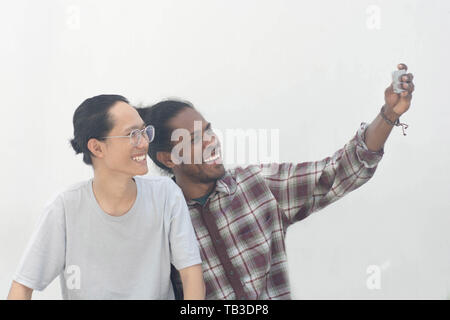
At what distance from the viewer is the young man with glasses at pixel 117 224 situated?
208 centimetres

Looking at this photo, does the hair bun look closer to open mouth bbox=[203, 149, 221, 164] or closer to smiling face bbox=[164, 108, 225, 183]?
smiling face bbox=[164, 108, 225, 183]

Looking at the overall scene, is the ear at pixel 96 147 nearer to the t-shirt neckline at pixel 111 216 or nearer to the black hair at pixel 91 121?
the black hair at pixel 91 121

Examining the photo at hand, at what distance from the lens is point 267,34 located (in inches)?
93.0

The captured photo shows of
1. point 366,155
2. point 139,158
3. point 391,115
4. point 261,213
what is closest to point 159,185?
point 139,158

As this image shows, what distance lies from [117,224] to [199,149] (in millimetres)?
499

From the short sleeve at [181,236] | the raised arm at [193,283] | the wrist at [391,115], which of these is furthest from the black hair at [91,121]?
the wrist at [391,115]

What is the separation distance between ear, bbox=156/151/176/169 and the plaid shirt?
20 centimetres

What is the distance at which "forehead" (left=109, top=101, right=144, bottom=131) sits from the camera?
6.81 feet

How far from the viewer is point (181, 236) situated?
2.08 meters

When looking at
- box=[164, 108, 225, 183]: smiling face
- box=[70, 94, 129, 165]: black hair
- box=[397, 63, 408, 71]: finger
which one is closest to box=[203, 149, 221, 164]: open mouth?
box=[164, 108, 225, 183]: smiling face

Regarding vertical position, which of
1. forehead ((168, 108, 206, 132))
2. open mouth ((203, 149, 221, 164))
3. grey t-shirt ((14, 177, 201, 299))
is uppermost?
forehead ((168, 108, 206, 132))

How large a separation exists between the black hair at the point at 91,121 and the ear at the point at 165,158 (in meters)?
0.29

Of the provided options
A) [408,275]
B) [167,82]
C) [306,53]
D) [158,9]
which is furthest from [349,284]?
[158,9]
